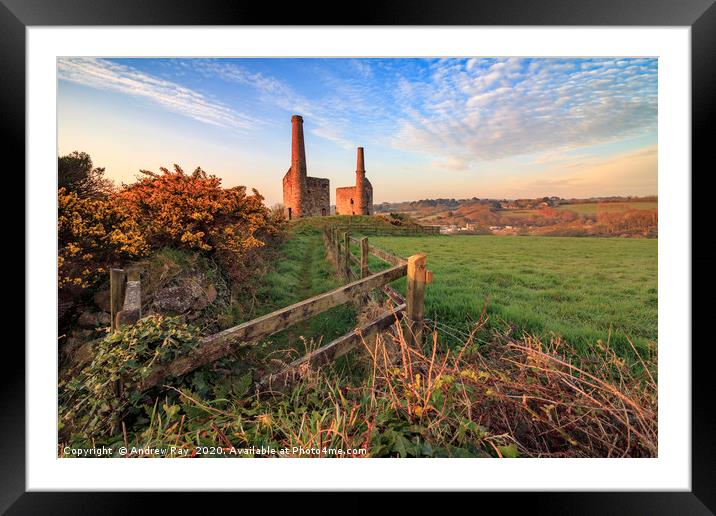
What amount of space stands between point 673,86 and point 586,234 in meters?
1.66

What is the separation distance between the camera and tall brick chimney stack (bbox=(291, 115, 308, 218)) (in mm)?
3563

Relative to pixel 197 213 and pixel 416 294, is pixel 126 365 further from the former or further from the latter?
pixel 197 213

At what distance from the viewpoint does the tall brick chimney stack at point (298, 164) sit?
3.56 meters

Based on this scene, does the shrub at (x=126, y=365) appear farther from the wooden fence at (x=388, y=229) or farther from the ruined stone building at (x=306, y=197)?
the ruined stone building at (x=306, y=197)

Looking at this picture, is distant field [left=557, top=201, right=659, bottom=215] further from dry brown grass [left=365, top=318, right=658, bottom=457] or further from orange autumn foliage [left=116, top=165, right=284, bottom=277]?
orange autumn foliage [left=116, top=165, right=284, bottom=277]

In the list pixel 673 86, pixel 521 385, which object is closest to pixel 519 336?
pixel 521 385

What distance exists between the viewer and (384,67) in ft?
8.54

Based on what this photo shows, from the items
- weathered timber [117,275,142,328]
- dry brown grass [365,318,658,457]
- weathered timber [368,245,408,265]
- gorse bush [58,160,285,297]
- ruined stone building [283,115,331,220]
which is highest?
ruined stone building [283,115,331,220]

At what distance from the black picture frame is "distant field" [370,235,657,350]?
1.24 metres

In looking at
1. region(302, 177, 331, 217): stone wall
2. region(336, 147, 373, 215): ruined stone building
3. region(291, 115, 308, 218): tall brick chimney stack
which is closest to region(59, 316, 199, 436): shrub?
region(291, 115, 308, 218): tall brick chimney stack

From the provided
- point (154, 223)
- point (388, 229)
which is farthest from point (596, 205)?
point (154, 223)
